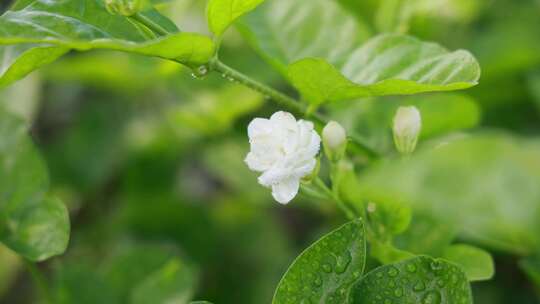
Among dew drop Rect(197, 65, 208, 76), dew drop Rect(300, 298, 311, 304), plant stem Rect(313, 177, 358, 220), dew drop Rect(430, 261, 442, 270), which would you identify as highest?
dew drop Rect(197, 65, 208, 76)

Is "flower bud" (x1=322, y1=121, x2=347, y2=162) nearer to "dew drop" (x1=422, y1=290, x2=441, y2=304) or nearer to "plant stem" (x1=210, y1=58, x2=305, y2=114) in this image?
"plant stem" (x1=210, y1=58, x2=305, y2=114)

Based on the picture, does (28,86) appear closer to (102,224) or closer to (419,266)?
(102,224)

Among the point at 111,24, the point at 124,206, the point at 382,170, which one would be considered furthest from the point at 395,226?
the point at 124,206

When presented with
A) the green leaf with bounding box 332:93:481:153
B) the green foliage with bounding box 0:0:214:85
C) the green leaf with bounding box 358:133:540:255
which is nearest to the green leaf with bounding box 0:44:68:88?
the green foliage with bounding box 0:0:214:85

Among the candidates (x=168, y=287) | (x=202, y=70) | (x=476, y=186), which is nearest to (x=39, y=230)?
(x=168, y=287)

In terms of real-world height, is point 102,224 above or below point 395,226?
below

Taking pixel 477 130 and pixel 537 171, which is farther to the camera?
pixel 477 130
